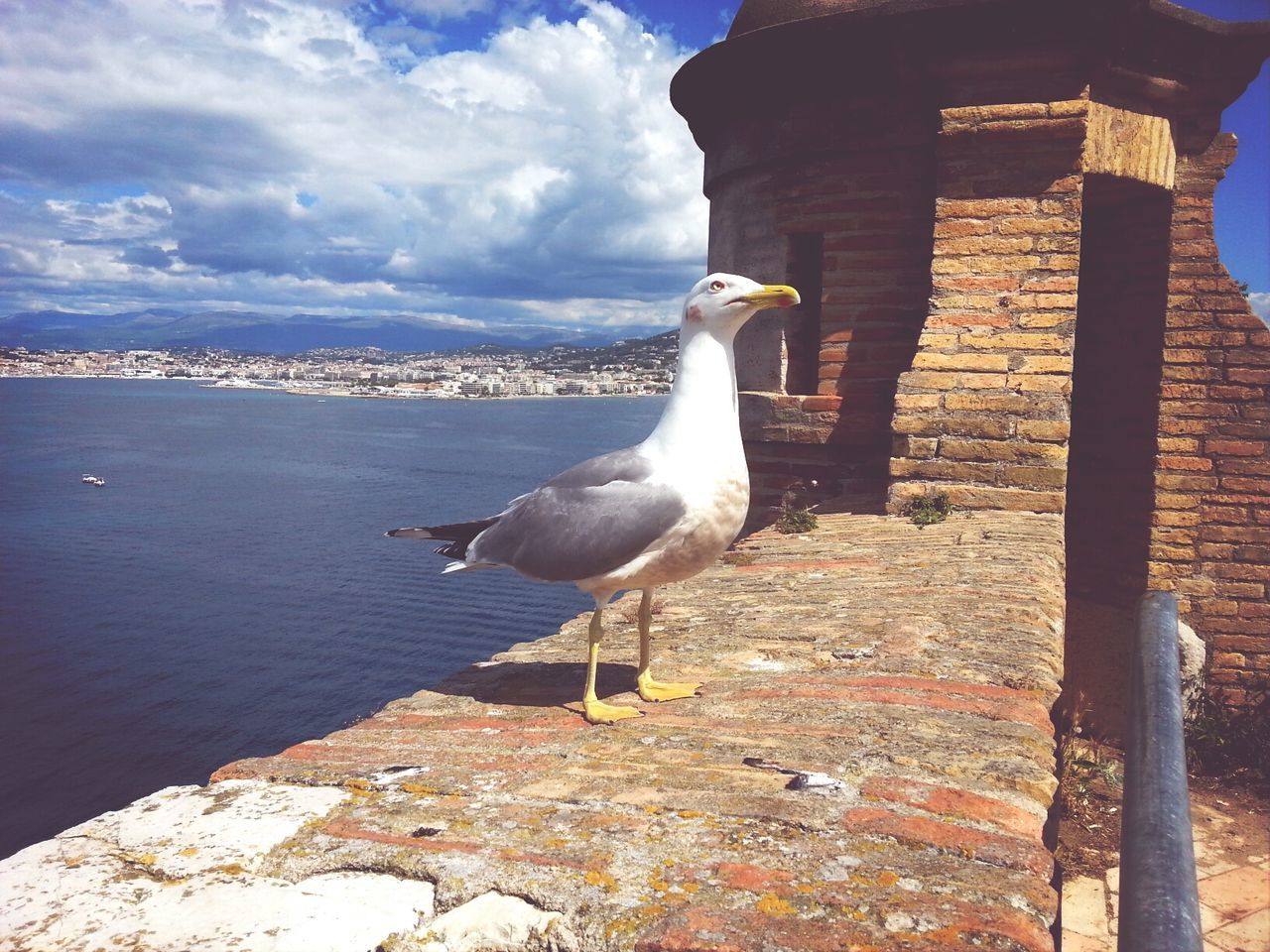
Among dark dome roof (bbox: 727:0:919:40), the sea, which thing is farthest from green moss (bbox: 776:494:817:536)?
dark dome roof (bbox: 727:0:919:40)

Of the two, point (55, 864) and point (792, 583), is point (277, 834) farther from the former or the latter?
point (792, 583)

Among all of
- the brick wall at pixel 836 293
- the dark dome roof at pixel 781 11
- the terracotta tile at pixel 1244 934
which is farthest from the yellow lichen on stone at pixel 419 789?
the dark dome roof at pixel 781 11

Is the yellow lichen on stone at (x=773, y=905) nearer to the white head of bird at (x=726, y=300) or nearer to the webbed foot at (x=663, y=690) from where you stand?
the webbed foot at (x=663, y=690)

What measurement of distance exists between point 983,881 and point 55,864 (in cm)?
176

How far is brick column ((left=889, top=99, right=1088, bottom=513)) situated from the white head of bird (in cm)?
289

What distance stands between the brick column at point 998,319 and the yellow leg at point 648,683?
9.70ft

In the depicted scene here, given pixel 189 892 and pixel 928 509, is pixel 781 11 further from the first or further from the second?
pixel 189 892

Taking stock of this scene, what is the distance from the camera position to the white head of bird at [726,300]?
312 centimetres

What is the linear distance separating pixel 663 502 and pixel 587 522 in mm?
268

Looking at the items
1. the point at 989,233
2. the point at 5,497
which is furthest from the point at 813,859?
the point at 5,497

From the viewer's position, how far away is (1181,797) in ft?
3.65

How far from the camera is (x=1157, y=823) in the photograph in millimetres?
1079

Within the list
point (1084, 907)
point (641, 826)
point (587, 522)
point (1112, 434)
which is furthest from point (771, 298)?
point (1112, 434)

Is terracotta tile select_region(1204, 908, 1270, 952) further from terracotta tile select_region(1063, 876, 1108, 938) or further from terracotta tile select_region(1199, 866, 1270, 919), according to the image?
terracotta tile select_region(1063, 876, 1108, 938)
